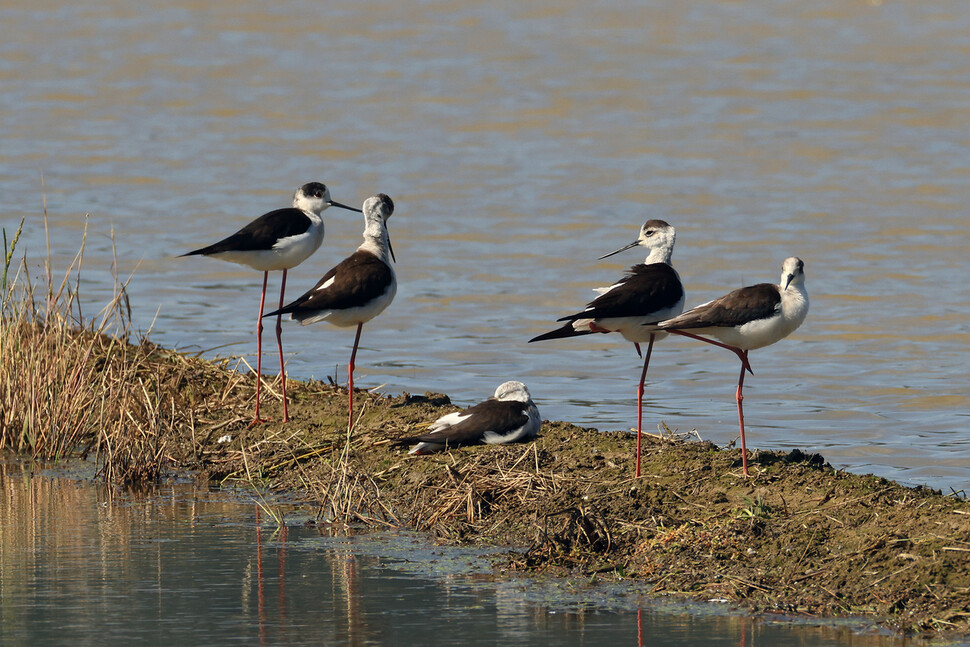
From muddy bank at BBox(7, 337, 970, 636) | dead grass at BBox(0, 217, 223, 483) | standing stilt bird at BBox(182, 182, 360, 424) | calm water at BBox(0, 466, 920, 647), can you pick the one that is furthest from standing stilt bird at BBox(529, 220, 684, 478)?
dead grass at BBox(0, 217, 223, 483)

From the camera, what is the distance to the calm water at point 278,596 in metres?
6.73

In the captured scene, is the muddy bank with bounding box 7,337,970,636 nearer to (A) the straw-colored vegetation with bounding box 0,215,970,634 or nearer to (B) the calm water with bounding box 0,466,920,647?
(A) the straw-colored vegetation with bounding box 0,215,970,634

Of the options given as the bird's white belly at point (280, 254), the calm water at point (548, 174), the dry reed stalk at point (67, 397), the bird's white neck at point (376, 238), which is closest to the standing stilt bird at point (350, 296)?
the bird's white neck at point (376, 238)

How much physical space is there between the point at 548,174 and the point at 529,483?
51.3 feet

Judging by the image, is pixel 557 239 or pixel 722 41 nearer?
pixel 557 239

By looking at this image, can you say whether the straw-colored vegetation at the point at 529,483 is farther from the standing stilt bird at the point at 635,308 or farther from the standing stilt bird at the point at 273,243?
the standing stilt bird at the point at 273,243

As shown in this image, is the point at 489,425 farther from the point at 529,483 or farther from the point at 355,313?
the point at 355,313

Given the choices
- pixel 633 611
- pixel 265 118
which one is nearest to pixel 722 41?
pixel 265 118

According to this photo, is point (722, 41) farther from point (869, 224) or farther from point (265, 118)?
point (869, 224)

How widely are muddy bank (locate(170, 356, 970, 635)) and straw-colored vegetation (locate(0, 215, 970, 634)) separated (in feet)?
0.04

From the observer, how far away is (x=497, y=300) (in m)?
16.6

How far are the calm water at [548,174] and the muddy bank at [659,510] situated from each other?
72.8 inches

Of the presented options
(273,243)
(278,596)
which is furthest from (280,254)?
(278,596)

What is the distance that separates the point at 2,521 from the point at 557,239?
11.9 m
